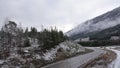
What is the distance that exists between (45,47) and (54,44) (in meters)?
9.15

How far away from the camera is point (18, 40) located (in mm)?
76188

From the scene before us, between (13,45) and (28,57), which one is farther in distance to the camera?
(13,45)

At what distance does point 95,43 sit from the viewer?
575 ft

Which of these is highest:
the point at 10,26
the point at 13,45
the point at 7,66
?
the point at 10,26

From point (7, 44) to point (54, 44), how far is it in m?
18.4

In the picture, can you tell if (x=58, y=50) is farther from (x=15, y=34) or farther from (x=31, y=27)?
(x=31, y=27)

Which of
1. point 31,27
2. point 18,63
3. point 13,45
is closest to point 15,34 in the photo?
point 13,45

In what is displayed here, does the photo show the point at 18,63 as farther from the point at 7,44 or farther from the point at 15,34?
the point at 15,34

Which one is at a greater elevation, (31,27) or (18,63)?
(31,27)

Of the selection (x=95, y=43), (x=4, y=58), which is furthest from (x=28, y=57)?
(x=95, y=43)

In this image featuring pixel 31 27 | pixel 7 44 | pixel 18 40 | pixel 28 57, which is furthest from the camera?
pixel 31 27

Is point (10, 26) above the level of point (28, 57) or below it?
above

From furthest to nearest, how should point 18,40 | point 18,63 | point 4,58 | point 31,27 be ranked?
point 31,27 < point 18,40 < point 4,58 < point 18,63

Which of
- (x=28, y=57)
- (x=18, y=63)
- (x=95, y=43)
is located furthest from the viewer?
(x=95, y=43)
